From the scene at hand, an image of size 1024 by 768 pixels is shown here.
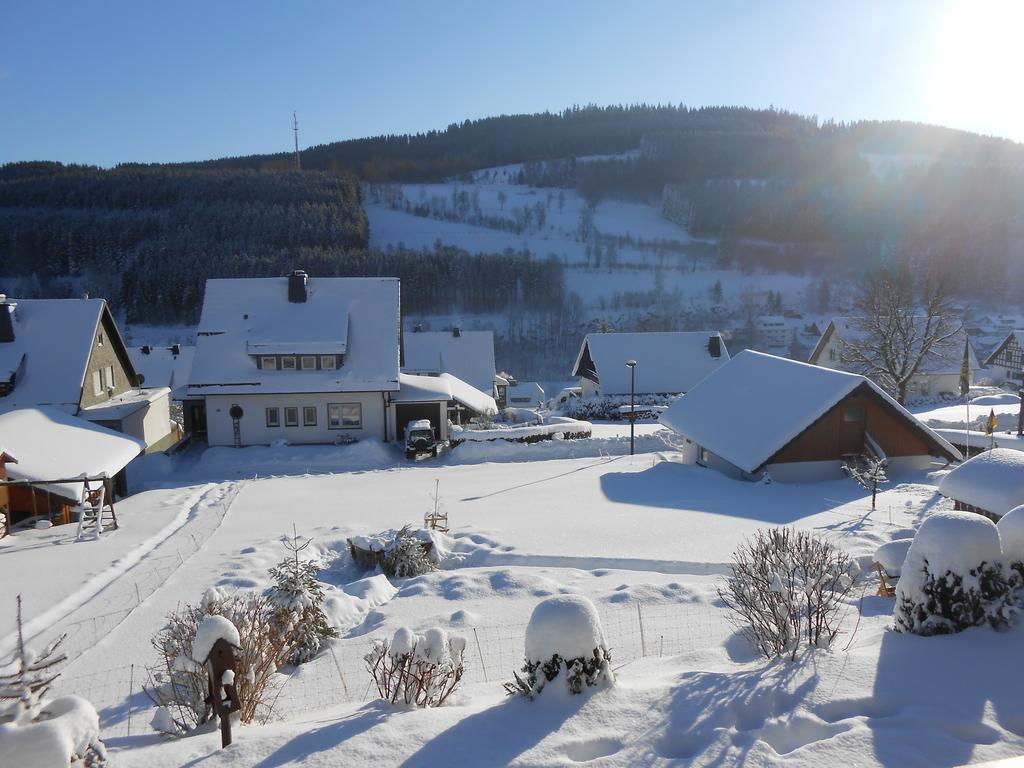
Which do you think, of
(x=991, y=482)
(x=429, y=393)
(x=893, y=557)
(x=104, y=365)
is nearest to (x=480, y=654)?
(x=893, y=557)

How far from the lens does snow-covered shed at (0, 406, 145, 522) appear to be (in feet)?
52.7

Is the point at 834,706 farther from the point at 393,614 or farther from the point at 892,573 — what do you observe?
the point at 393,614

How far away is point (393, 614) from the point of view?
10125 mm

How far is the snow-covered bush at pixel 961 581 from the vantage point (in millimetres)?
6156

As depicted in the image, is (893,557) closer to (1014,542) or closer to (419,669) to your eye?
(1014,542)

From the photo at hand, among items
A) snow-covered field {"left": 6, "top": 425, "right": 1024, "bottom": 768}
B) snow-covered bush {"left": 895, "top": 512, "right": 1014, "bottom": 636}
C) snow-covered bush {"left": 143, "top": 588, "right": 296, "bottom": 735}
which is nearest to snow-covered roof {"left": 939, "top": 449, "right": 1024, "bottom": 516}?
snow-covered field {"left": 6, "top": 425, "right": 1024, "bottom": 768}

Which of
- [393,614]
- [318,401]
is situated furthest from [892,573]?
[318,401]

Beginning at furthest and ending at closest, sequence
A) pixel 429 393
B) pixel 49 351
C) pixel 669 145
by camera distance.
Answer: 1. pixel 669 145
2. pixel 429 393
3. pixel 49 351

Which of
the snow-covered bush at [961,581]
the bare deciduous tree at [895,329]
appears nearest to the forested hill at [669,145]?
the bare deciduous tree at [895,329]

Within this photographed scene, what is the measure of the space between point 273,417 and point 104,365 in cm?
744

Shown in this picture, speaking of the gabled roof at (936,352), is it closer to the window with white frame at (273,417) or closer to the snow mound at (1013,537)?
the window with white frame at (273,417)

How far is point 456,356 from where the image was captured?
49812 millimetres

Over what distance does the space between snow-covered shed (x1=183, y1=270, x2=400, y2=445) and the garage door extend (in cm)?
54

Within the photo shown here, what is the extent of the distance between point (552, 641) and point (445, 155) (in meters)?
197
